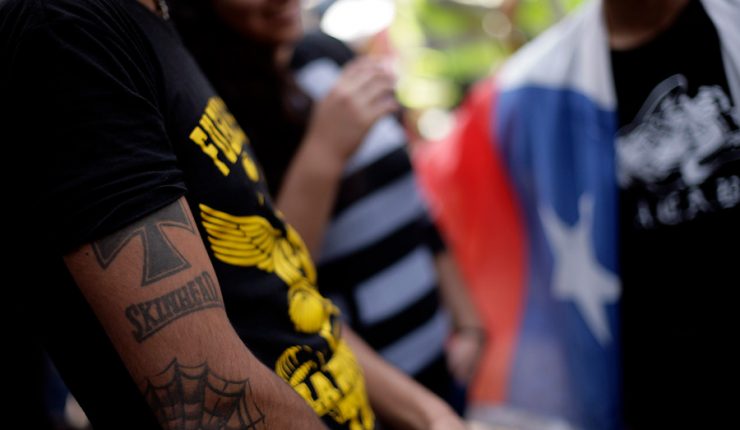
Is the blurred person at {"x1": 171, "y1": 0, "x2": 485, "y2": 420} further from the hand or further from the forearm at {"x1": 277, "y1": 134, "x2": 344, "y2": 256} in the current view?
the hand

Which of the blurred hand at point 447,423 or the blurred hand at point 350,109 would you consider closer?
the blurred hand at point 447,423

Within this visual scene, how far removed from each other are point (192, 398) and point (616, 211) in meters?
1.14

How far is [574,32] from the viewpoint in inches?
65.3

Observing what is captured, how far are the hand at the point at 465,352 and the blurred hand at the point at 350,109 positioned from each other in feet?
2.22

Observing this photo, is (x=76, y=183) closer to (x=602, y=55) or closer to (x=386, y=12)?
(x=602, y=55)

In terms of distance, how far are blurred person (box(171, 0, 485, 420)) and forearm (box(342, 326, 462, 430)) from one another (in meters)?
0.20

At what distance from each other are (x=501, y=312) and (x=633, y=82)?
77cm

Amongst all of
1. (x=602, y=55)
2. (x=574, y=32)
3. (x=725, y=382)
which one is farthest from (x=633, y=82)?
(x=725, y=382)

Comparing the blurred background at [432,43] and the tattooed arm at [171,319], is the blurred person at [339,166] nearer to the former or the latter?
the tattooed arm at [171,319]

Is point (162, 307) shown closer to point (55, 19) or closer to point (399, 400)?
point (55, 19)

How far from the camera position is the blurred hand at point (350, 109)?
4.64 feet

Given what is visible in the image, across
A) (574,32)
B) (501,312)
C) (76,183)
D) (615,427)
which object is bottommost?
(615,427)

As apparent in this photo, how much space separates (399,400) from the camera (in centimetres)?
126

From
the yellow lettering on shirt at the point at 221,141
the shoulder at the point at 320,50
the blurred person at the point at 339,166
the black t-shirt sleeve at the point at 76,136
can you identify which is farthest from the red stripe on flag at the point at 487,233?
the black t-shirt sleeve at the point at 76,136
